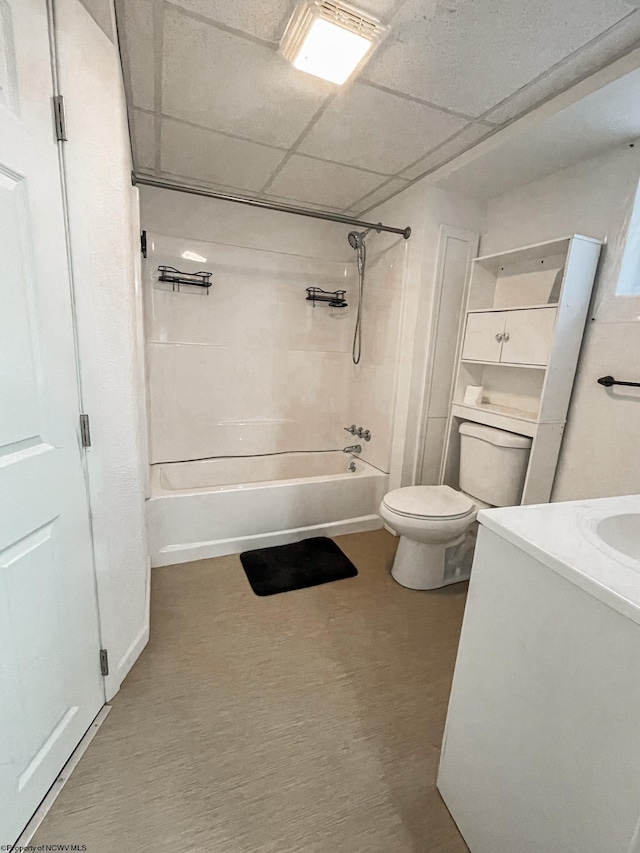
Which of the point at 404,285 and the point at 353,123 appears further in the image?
the point at 404,285

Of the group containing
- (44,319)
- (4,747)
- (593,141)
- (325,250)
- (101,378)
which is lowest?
(4,747)

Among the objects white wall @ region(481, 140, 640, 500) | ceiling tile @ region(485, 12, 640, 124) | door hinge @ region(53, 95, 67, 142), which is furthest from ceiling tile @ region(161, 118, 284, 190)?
white wall @ region(481, 140, 640, 500)

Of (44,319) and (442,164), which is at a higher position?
(442,164)

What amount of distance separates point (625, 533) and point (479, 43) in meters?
1.60

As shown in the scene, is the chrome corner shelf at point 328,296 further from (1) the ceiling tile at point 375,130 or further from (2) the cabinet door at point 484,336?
(2) the cabinet door at point 484,336

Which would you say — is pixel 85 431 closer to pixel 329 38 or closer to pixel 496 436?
pixel 329 38

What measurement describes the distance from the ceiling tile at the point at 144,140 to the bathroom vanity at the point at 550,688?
7.19ft

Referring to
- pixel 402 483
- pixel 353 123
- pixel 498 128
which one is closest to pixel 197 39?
pixel 353 123

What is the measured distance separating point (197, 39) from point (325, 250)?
178 centimetres

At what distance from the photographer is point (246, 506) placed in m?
2.31

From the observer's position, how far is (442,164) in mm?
2023

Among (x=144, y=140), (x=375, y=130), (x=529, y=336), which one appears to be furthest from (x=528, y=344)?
(x=144, y=140)

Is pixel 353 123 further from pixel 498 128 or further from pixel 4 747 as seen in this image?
pixel 4 747

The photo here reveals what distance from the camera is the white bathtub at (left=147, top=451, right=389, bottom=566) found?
2.16 m
